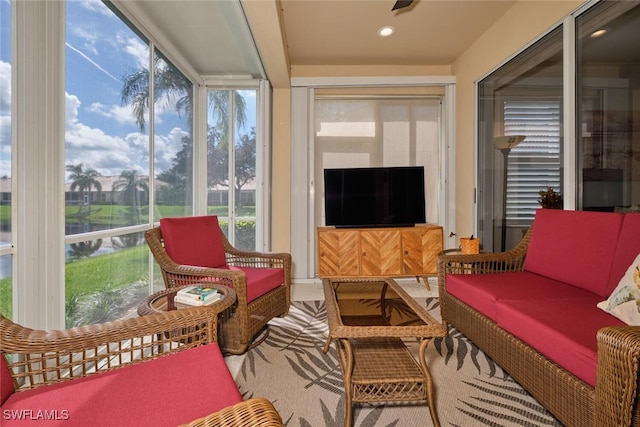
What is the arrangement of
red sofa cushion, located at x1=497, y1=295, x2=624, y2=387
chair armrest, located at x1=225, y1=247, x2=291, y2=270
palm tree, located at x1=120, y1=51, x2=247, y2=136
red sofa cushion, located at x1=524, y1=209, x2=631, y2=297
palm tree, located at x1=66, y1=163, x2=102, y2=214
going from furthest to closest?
chair armrest, located at x1=225, y1=247, x2=291, y2=270 < palm tree, located at x1=120, y1=51, x2=247, y2=136 < palm tree, located at x1=66, y1=163, x2=102, y2=214 < red sofa cushion, located at x1=524, y1=209, x2=631, y2=297 < red sofa cushion, located at x1=497, y1=295, x2=624, y2=387

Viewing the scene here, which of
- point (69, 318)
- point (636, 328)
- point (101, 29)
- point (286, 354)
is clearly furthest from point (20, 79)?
point (636, 328)

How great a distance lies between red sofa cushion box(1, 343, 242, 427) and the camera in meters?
0.75

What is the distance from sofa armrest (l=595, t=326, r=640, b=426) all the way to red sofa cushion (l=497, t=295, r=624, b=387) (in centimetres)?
9

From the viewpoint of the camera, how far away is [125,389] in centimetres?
86

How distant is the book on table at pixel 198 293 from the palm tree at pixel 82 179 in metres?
0.96

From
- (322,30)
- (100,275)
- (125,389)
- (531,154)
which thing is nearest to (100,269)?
(100,275)

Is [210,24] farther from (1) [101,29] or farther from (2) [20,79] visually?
(2) [20,79]

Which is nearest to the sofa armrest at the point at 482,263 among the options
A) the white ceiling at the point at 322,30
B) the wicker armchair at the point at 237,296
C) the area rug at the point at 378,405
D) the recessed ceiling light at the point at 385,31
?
the area rug at the point at 378,405

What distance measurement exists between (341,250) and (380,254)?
0.46 m

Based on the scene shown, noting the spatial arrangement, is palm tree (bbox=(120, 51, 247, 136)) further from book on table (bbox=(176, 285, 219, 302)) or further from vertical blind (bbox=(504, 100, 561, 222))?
vertical blind (bbox=(504, 100, 561, 222))

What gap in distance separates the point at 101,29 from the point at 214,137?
1689mm

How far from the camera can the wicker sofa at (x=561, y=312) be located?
980 millimetres

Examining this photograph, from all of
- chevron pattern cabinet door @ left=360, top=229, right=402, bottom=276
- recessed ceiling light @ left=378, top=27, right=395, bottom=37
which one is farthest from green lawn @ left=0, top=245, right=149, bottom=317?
recessed ceiling light @ left=378, top=27, right=395, bottom=37

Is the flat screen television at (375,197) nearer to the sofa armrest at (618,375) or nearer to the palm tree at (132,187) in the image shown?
the palm tree at (132,187)
